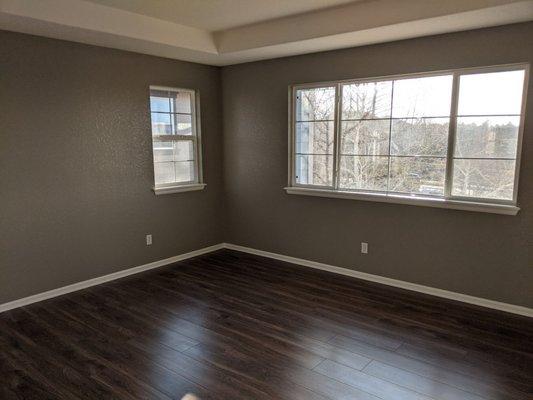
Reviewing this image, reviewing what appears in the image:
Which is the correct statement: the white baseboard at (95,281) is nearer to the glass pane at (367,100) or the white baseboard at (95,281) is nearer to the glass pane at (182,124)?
the glass pane at (182,124)

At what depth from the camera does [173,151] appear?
4578mm

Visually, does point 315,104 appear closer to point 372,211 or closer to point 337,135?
point 337,135

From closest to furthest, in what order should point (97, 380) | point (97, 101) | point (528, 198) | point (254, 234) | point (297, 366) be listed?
point (97, 380), point (297, 366), point (528, 198), point (97, 101), point (254, 234)

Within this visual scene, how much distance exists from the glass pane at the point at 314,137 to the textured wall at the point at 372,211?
0.19 metres

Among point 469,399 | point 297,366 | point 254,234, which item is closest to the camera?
point 469,399

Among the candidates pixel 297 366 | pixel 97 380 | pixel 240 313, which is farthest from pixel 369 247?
pixel 97 380

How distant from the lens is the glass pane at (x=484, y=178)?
321 cm

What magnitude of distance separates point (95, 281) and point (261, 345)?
2037mm

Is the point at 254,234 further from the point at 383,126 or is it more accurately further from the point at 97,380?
the point at 97,380

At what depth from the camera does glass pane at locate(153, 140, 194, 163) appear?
4.41 metres

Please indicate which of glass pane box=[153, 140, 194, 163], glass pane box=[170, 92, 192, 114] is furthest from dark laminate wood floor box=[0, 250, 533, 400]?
glass pane box=[170, 92, 192, 114]

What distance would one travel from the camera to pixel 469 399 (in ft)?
7.29

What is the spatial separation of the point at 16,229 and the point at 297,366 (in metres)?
2.62

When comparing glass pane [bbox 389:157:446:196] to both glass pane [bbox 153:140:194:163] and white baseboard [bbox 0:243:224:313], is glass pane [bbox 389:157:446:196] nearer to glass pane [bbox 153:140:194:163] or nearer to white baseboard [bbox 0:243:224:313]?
glass pane [bbox 153:140:194:163]
